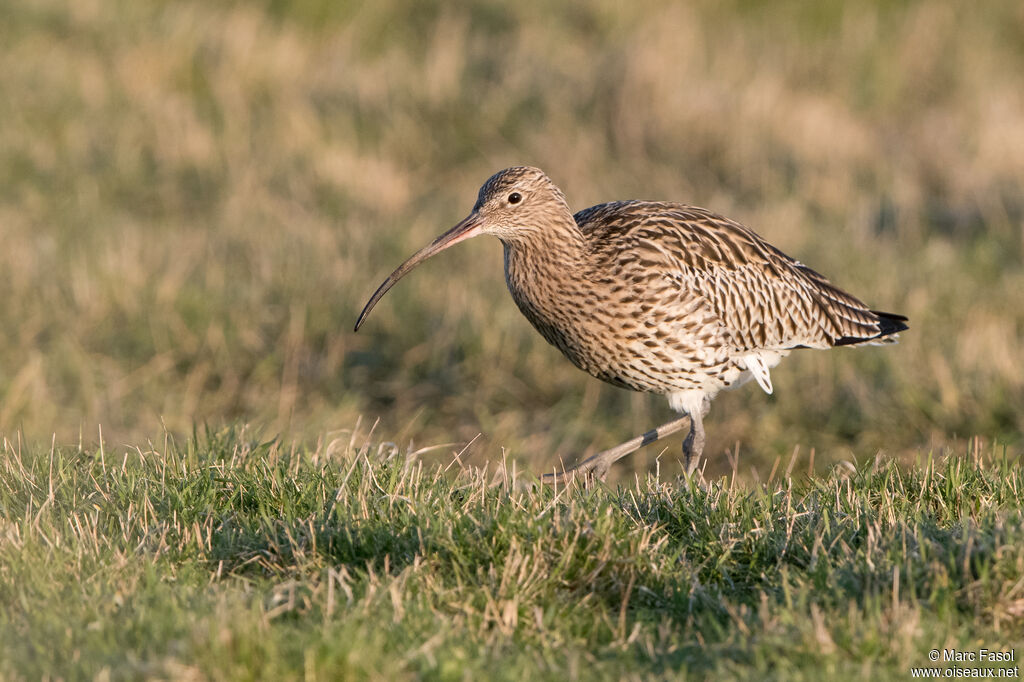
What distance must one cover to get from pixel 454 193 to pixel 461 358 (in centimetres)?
316

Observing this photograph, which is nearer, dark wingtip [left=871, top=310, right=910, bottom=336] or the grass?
the grass

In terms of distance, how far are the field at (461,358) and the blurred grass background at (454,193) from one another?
0.03m

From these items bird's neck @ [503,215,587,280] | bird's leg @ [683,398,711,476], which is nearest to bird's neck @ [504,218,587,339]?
bird's neck @ [503,215,587,280]

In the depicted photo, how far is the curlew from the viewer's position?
243 inches

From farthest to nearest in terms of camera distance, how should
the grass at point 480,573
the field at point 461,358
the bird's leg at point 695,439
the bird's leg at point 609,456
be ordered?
the bird's leg at point 695,439
the bird's leg at point 609,456
the field at point 461,358
the grass at point 480,573

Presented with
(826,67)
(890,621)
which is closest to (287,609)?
(890,621)

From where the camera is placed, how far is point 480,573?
13.4 ft

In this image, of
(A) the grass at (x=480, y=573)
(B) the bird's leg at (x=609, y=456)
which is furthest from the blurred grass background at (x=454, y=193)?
(A) the grass at (x=480, y=573)

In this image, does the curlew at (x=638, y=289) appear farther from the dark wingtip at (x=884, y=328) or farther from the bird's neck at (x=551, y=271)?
the dark wingtip at (x=884, y=328)

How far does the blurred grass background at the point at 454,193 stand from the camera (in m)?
7.95

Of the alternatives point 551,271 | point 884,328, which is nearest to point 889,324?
point 884,328

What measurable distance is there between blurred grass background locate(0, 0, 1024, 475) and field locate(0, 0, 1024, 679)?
34 millimetres

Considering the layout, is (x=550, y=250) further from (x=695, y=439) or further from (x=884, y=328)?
(x=884, y=328)

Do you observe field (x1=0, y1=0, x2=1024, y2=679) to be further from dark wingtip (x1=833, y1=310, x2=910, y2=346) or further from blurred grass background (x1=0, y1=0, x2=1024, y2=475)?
dark wingtip (x1=833, y1=310, x2=910, y2=346)
